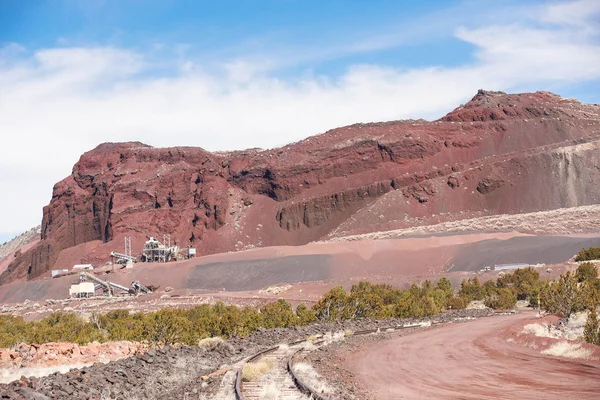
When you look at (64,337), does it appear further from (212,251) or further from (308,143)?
(308,143)

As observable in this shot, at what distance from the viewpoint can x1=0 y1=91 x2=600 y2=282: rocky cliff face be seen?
96188mm

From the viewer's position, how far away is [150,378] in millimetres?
15414

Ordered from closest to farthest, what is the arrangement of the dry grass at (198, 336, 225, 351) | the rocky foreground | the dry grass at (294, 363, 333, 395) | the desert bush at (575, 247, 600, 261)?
the rocky foreground, the dry grass at (294, 363, 333, 395), the dry grass at (198, 336, 225, 351), the desert bush at (575, 247, 600, 261)

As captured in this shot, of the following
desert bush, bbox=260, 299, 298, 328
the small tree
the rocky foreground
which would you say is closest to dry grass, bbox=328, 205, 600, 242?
desert bush, bbox=260, 299, 298, 328

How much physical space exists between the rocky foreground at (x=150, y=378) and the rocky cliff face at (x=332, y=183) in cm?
7300

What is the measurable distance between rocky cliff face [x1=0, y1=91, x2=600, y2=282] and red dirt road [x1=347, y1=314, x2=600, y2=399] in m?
70.4

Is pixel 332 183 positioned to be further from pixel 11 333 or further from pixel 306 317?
pixel 11 333

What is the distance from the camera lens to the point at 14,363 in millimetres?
19734

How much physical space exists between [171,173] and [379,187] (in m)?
39.1

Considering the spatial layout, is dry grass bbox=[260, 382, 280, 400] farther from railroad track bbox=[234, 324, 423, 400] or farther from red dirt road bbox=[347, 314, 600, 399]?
red dirt road bbox=[347, 314, 600, 399]

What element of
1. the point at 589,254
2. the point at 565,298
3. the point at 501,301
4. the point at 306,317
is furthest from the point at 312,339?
the point at 589,254

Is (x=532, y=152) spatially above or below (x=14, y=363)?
above

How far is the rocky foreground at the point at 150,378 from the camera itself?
1214 cm

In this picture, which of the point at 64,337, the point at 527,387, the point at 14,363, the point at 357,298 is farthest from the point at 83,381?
the point at 357,298
